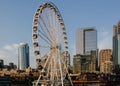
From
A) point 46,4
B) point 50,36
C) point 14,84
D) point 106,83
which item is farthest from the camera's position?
point 106,83

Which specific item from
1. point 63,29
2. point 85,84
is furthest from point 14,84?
point 63,29

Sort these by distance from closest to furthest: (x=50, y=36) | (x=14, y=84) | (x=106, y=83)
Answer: (x=50, y=36)
(x=14, y=84)
(x=106, y=83)

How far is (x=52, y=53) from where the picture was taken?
59.7m

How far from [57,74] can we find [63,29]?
9.73 meters

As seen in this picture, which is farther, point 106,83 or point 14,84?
point 106,83

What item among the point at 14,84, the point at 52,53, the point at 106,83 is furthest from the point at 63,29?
the point at 106,83

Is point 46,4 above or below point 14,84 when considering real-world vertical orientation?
above

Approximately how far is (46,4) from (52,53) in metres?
9.46

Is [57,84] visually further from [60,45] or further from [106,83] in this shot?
[106,83]

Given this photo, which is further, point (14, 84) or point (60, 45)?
point (14, 84)

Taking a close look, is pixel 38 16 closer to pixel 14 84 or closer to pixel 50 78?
pixel 50 78

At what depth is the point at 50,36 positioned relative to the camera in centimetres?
5844

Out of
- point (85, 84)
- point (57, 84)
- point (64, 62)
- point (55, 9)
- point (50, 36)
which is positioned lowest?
point (85, 84)

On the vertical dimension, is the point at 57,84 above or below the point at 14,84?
above
